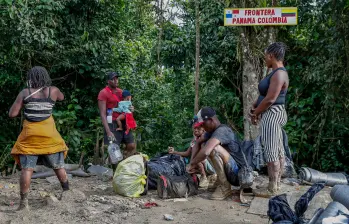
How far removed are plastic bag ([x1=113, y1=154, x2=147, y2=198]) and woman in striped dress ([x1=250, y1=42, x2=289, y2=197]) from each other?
1.39m

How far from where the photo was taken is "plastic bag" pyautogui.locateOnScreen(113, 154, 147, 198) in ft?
18.2

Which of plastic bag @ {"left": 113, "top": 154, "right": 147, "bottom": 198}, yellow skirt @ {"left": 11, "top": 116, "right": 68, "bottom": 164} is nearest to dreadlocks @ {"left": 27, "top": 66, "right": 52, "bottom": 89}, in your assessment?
yellow skirt @ {"left": 11, "top": 116, "right": 68, "bottom": 164}

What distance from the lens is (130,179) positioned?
5551mm

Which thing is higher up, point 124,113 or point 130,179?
point 124,113

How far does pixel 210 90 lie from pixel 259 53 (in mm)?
3100

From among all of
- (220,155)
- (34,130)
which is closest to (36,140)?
(34,130)

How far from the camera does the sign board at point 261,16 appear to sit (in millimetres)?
6879

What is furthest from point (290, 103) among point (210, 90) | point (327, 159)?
point (210, 90)

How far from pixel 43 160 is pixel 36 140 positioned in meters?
0.30

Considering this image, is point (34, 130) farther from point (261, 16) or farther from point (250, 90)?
point (250, 90)

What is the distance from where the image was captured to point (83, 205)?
16.8 ft

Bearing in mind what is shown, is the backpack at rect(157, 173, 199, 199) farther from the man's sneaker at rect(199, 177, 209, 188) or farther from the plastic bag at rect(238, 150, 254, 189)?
the plastic bag at rect(238, 150, 254, 189)

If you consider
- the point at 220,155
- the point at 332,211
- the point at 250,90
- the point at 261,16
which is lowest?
the point at 332,211

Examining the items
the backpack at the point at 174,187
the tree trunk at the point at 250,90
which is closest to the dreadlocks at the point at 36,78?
the backpack at the point at 174,187
